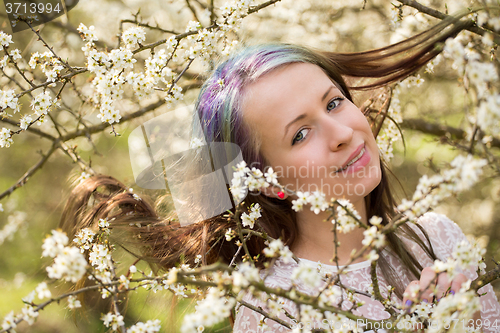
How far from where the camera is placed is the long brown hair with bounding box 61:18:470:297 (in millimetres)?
1772

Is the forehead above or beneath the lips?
above

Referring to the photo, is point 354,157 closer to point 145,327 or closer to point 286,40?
point 145,327

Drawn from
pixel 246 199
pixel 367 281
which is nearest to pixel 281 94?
pixel 246 199

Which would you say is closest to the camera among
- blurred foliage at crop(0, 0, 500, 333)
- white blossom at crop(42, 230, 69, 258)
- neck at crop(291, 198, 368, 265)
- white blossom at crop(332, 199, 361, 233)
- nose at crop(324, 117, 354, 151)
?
white blossom at crop(42, 230, 69, 258)

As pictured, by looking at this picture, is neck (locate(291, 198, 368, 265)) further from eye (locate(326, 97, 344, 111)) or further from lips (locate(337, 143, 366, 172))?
eye (locate(326, 97, 344, 111))

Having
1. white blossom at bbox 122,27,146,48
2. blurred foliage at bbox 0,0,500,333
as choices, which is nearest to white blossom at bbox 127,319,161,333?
white blossom at bbox 122,27,146,48

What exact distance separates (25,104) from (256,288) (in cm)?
369

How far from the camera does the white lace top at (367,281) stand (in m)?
1.70

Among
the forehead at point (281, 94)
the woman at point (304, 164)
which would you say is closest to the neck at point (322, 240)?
the woman at point (304, 164)

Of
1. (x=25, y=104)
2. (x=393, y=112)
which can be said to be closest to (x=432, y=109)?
(x=393, y=112)

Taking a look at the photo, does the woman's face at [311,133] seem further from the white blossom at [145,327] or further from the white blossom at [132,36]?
the white blossom at [145,327]

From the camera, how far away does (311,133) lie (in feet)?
5.28

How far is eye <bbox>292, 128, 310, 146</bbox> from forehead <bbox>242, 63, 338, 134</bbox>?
0.08 m

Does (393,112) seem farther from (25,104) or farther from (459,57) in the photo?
(25,104)
